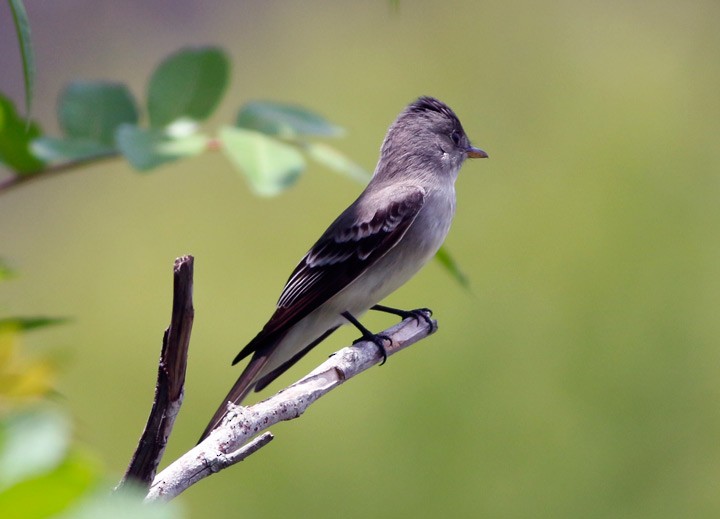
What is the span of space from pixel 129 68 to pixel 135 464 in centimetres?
342

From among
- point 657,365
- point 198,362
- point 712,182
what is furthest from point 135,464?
point 712,182

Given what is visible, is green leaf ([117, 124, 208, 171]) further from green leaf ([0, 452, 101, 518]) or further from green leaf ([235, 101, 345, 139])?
green leaf ([0, 452, 101, 518])

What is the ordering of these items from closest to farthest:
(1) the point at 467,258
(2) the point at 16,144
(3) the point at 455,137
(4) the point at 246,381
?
1. (2) the point at 16,144
2. (4) the point at 246,381
3. (3) the point at 455,137
4. (1) the point at 467,258

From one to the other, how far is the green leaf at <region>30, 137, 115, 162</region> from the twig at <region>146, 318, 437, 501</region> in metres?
0.25

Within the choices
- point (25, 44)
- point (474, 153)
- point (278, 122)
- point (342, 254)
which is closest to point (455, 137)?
point (474, 153)

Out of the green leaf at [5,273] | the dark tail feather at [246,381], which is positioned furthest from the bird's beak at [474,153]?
the green leaf at [5,273]

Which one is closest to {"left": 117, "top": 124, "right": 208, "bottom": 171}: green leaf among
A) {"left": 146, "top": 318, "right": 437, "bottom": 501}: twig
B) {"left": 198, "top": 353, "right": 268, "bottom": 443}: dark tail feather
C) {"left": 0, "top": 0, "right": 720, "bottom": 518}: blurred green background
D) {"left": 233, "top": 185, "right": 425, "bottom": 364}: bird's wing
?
{"left": 146, "top": 318, "right": 437, "bottom": 501}: twig

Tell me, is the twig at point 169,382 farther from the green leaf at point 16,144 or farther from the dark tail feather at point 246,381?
the dark tail feather at point 246,381

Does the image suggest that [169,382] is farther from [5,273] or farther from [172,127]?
[172,127]

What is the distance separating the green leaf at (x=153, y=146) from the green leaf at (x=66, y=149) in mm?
53

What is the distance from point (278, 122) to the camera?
2.85ft

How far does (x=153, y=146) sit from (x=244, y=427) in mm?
244

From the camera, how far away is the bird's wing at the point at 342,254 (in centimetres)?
134

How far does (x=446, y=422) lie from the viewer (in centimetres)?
251
